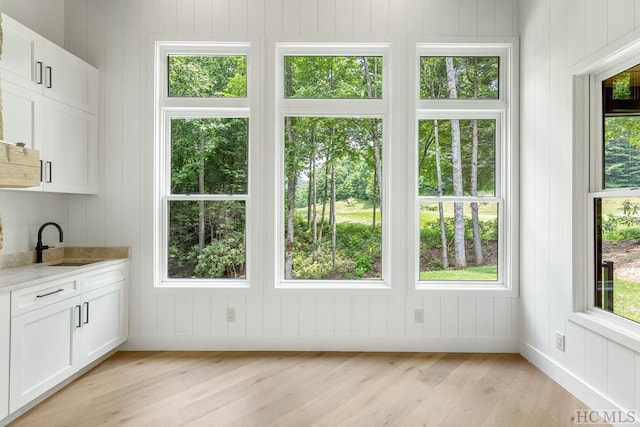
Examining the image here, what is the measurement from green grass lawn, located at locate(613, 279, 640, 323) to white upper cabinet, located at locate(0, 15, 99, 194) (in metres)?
3.86

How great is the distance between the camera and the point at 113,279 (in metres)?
2.84

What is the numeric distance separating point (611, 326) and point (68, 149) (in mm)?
3936

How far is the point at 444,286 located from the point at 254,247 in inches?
67.3

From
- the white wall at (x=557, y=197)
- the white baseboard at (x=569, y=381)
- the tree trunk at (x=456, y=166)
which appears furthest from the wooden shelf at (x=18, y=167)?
the white baseboard at (x=569, y=381)

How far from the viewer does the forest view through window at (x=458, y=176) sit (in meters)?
3.12

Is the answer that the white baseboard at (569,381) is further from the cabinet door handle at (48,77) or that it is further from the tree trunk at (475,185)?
the cabinet door handle at (48,77)

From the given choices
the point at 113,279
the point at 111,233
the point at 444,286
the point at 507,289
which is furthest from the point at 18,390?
the point at 507,289

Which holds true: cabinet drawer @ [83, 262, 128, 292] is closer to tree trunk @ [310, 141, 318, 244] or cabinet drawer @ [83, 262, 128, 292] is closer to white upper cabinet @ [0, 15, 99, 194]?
white upper cabinet @ [0, 15, 99, 194]

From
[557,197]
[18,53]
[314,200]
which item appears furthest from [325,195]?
[18,53]

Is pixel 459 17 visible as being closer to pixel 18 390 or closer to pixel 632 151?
pixel 632 151

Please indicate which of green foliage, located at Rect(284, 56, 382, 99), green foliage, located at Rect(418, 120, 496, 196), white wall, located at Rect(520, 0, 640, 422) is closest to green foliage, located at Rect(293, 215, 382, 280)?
green foliage, located at Rect(418, 120, 496, 196)

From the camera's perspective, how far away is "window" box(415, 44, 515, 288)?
310 centimetres

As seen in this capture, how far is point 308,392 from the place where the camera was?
2.35 meters

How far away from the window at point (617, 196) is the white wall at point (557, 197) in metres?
0.15
